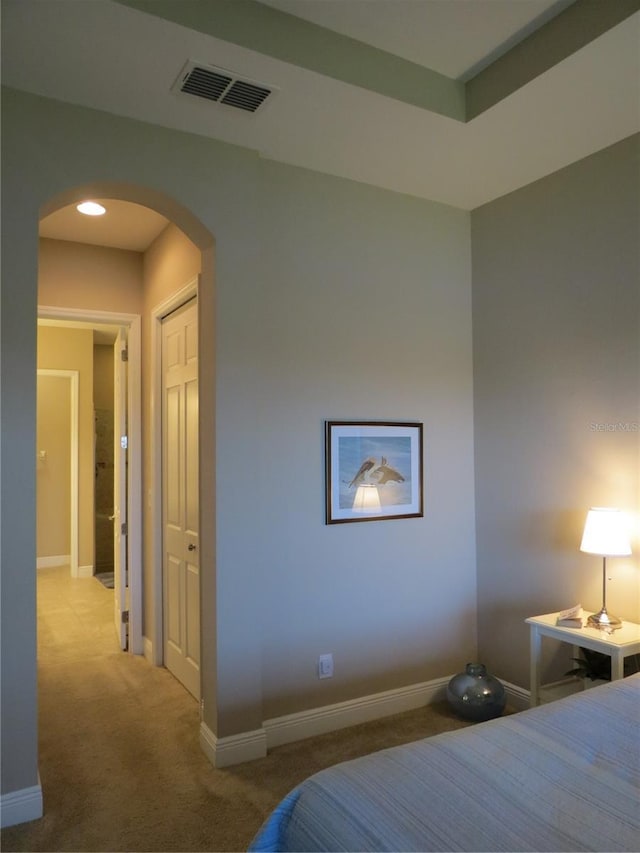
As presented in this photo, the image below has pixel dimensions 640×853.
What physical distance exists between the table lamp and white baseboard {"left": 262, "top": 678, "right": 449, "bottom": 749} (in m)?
1.06

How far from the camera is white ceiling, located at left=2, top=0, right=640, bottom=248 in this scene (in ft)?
6.65

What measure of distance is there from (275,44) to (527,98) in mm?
1040

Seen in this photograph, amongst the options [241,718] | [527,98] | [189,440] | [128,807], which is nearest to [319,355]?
[189,440]

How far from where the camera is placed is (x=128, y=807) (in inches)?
93.0

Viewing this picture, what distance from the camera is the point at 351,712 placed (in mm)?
3061

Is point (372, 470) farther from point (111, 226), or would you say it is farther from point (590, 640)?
point (111, 226)

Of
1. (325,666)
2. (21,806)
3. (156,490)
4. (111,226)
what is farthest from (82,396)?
(21,806)

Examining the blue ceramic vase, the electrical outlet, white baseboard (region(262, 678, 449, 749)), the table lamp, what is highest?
the table lamp

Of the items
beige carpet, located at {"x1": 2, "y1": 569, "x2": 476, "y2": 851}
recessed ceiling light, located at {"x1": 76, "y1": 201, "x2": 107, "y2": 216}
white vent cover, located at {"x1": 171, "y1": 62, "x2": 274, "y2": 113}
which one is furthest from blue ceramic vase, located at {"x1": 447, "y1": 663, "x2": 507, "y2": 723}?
recessed ceiling light, located at {"x1": 76, "y1": 201, "x2": 107, "y2": 216}

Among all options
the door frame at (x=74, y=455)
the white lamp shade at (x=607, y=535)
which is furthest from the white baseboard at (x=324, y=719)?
the door frame at (x=74, y=455)

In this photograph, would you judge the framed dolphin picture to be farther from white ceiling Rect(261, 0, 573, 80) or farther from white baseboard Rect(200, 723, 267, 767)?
white ceiling Rect(261, 0, 573, 80)

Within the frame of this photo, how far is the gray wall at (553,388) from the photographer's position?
2.75 meters

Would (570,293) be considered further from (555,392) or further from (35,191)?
(35,191)

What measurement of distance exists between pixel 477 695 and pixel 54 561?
18.7 ft
